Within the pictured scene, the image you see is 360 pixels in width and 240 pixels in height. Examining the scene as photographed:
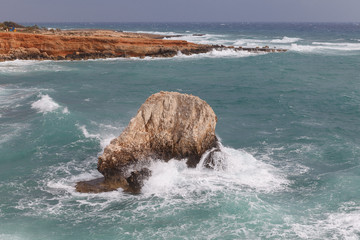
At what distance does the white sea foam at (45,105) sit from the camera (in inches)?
1011

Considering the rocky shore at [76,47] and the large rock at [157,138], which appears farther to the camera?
the rocky shore at [76,47]

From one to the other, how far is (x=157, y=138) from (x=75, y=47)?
44.2 m

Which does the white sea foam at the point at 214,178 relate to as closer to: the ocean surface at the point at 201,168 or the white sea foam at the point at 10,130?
the ocean surface at the point at 201,168

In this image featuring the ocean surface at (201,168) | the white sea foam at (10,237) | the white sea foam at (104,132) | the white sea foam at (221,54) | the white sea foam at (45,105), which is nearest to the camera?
the white sea foam at (10,237)

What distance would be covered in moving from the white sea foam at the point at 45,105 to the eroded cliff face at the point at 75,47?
26851 millimetres

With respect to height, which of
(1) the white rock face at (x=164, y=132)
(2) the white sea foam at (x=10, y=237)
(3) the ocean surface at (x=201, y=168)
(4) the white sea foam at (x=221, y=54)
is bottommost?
(2) the white sea foam at (x=10, y=237)

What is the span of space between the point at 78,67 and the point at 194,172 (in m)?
36.1

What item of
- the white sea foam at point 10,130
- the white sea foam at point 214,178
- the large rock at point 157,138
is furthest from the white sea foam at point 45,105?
the white sea foam at point 214,178

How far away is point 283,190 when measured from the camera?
15172 mm

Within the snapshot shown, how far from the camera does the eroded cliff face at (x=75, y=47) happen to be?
51909 mm

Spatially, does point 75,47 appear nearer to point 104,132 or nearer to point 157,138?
point 104,132

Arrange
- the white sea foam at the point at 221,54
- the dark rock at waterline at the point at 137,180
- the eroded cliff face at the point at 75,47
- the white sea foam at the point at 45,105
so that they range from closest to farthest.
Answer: the dark rock at waterline at the point at 137,180 → the white sea foam at the point at 45,105 → the eroded cliff face at the point at 75,47 → the white sea foam at the point at 221,54

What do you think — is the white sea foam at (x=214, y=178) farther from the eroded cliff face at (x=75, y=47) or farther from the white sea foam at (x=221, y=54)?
the white sea foam at (x=221, y=54)

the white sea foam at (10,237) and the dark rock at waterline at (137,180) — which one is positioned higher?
the dark rock at waterline at (137,180)
